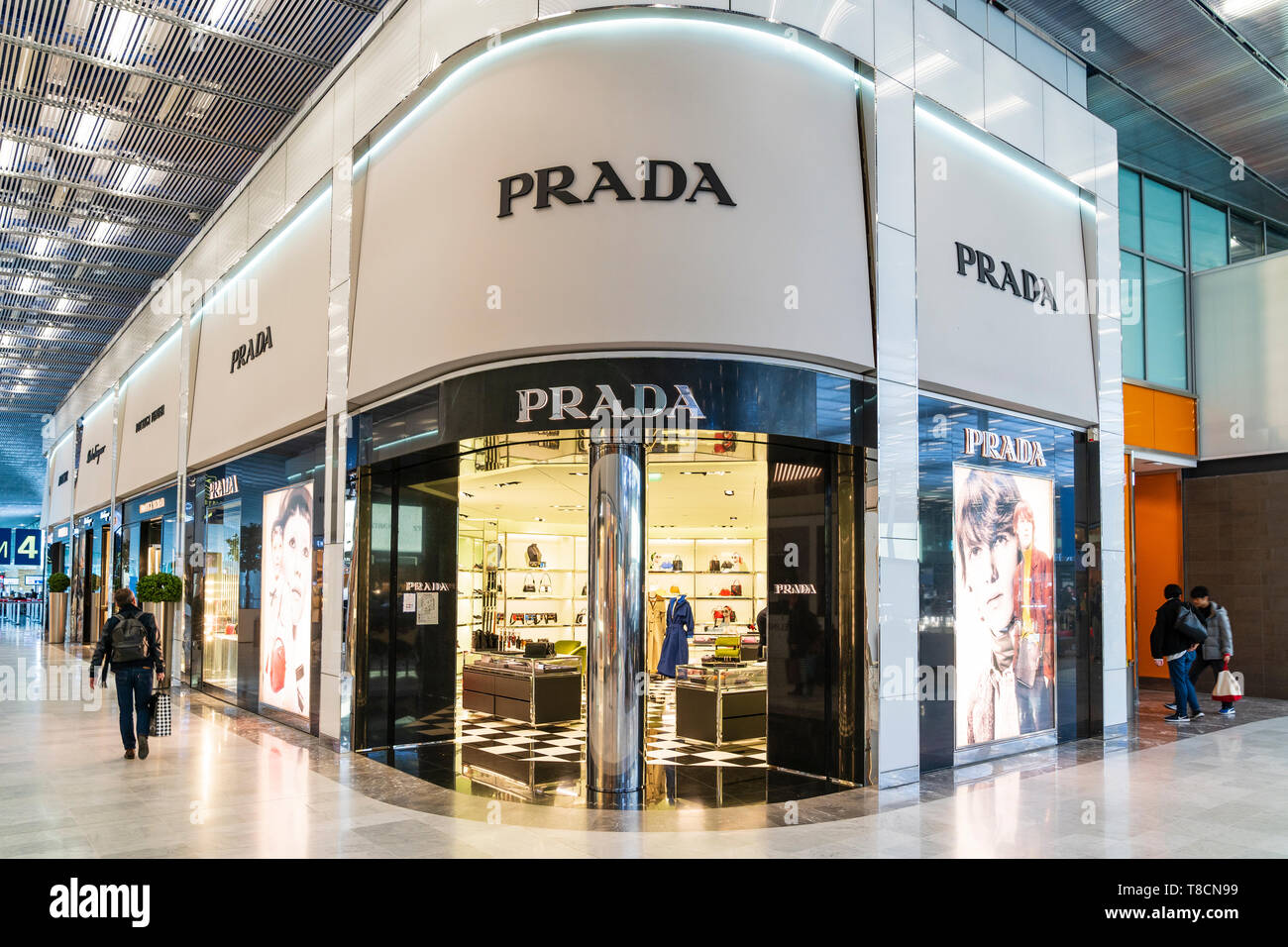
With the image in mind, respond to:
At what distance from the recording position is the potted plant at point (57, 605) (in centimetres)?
2381

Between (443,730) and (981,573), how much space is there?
5.29 meters

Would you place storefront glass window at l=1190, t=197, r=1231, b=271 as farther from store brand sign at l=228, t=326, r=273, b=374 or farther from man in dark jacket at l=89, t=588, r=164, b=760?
man in dark jacket at l=89, t=588, r=164, b=760

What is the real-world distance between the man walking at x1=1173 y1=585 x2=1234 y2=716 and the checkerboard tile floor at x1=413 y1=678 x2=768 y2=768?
19.3 ft

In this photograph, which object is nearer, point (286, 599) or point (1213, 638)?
point (286, 599)

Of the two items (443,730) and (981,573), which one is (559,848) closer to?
(443,730)

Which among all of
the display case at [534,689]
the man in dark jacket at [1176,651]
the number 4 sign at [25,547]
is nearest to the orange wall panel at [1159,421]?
the man in dark jacket at [1176,651]

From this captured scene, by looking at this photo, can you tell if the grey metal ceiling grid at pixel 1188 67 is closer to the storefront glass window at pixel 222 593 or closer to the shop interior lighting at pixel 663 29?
the shop interior lighting at pixel 663 29

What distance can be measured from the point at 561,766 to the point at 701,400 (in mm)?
3538

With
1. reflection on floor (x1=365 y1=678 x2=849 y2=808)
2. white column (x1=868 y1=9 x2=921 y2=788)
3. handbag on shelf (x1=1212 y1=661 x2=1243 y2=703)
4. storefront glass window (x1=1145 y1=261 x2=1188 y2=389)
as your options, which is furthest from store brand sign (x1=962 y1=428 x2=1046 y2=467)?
storefront glass window (x1=1145 y1=261 x2=1188 y2=389)

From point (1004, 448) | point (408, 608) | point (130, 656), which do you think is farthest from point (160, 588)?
point (1004, 448)

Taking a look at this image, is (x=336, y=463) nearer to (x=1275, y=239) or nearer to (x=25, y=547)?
(x=1275, y=239)

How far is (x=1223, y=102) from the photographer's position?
38.0 ft

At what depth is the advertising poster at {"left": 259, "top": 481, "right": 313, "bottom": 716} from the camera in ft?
33.8

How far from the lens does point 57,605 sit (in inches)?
992
